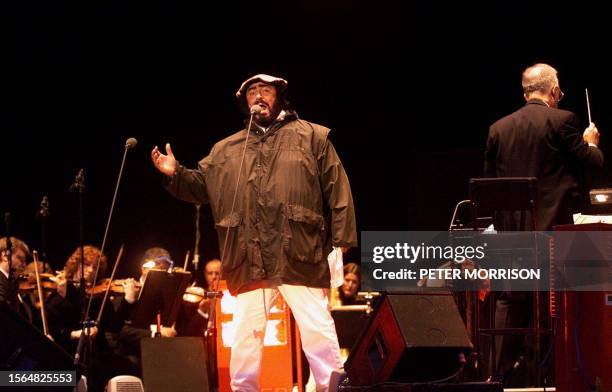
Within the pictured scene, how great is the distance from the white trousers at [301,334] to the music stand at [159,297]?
1632mm

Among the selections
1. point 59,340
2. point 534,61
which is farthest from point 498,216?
point 534,61

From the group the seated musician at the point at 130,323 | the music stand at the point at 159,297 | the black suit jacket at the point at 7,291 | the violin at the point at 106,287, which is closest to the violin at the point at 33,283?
the violin at the point at 106,287

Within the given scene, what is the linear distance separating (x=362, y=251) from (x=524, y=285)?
5272 millimetres

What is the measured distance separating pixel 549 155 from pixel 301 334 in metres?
1.83

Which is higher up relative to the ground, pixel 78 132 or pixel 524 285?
pixel 78 132

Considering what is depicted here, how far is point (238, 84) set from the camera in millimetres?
10211

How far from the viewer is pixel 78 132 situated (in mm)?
10000

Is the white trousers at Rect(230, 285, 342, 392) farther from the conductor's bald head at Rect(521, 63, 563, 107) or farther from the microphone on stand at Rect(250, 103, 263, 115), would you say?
the conductor's bald head at Rect(521, 63, 563, 107)

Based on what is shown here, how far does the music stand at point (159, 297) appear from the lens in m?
6.58

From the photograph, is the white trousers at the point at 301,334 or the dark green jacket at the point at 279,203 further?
the dark green jacket at the point at 279,203

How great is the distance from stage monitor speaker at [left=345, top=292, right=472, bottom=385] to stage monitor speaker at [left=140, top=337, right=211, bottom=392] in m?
1.84

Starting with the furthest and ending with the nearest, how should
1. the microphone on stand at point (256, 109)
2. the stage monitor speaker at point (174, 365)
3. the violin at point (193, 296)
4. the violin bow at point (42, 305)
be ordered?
the violin at point (193, 296) < the violin bow at point (42, 305) < the stage monitor speaker at point (174, 365) < the microphone on stand at point (256, 109)

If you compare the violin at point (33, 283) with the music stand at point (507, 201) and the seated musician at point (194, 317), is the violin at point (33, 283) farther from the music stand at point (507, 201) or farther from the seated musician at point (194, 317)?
the music stand at point (507, 201)

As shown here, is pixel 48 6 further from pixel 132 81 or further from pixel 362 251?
pixel 362 251
